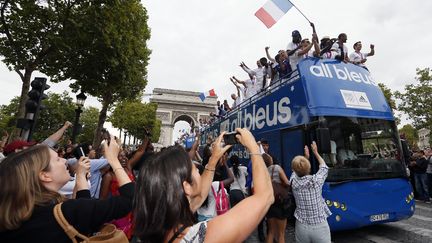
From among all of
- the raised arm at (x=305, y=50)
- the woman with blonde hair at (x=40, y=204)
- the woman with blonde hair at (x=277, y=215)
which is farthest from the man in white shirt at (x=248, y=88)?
the woman with blonde hair at (x=40, y=204)

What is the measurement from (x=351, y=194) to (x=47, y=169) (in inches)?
183

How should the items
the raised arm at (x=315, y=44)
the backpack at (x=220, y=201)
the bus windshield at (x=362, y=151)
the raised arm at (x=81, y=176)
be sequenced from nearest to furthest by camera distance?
the raised arm at (x=81, y=176)
the backpack at (x=220, y=201)
the bus windshield at (x=362, y=151)
the raised arm at (x=315, y=44)

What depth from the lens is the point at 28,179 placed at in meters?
1.50

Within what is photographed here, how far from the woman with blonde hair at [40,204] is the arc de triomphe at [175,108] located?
5534cm

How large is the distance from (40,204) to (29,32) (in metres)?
11.0

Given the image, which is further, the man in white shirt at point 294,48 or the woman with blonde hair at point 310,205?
the man in white shirt at point 294,48

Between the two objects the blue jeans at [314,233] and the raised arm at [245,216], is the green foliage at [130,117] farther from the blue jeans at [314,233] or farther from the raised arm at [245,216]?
the raised arm at [245,216]

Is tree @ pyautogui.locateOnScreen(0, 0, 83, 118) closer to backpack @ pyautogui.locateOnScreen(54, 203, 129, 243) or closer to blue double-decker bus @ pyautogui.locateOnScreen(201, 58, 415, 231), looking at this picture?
blue double-decker bus @ pyautogui.locateOnScreen(201, 58, 415, 231)

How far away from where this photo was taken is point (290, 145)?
5547 millimetres

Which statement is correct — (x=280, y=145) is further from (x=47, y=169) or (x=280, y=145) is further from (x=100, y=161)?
(x=47, y=169)

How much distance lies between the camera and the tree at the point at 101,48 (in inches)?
388

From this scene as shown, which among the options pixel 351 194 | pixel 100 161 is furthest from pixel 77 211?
pixel 351 194

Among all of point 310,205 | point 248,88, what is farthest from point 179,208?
point 248,88

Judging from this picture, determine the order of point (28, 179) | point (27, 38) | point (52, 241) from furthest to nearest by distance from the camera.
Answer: point (27, 38), point (28, 179), point (52, 241)
